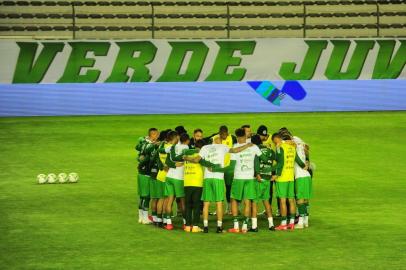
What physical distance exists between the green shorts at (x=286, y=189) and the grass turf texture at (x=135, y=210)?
70 centimetres

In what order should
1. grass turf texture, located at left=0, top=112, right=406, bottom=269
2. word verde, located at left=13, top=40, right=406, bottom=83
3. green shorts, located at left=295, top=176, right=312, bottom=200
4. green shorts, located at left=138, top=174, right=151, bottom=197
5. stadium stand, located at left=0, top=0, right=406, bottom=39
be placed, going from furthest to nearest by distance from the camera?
1. stadium stand, located at left=0, top=0, right=406, bottom=39
2. word verde, located at left=13, top=40, right=406, bottom=83
3. green shorts, located at left=138, top=174, right=151, bottom=197
4. green shorts, located at left=295, top=176, right=312, bottom=200
5. grass turf texture, located at left=0, top=112, right=406, bottom=269

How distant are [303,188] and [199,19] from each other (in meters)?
24.3

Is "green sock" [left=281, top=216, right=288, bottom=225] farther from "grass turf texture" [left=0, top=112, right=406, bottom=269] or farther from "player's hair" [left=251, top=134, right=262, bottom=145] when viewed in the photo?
"player's hair" [left=251, top=134, right=262, bottom=145]

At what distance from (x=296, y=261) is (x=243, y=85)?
2291 centimetres

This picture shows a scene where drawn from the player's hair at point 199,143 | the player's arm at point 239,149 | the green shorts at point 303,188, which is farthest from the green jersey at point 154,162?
the green shorts at point 303,188

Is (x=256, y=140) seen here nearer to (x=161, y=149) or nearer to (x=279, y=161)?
(x=279, y=161)

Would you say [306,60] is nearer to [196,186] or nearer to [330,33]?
[330,33]

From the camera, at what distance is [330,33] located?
40938mm

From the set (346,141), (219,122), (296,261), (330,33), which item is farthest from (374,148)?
(296,261)

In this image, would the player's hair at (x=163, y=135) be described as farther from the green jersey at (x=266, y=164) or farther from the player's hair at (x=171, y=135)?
the green jersey at (x=266, y=164)

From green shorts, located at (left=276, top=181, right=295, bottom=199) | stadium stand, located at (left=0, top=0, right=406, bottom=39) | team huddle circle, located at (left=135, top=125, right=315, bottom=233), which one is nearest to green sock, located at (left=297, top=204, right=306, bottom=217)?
team huddle circle, located at (left=135, top=125, right=315, bottom=233)

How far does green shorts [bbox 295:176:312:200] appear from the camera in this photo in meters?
16.9

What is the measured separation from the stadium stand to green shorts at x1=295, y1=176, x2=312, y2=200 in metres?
22.1

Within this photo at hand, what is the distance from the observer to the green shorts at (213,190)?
1645cm
